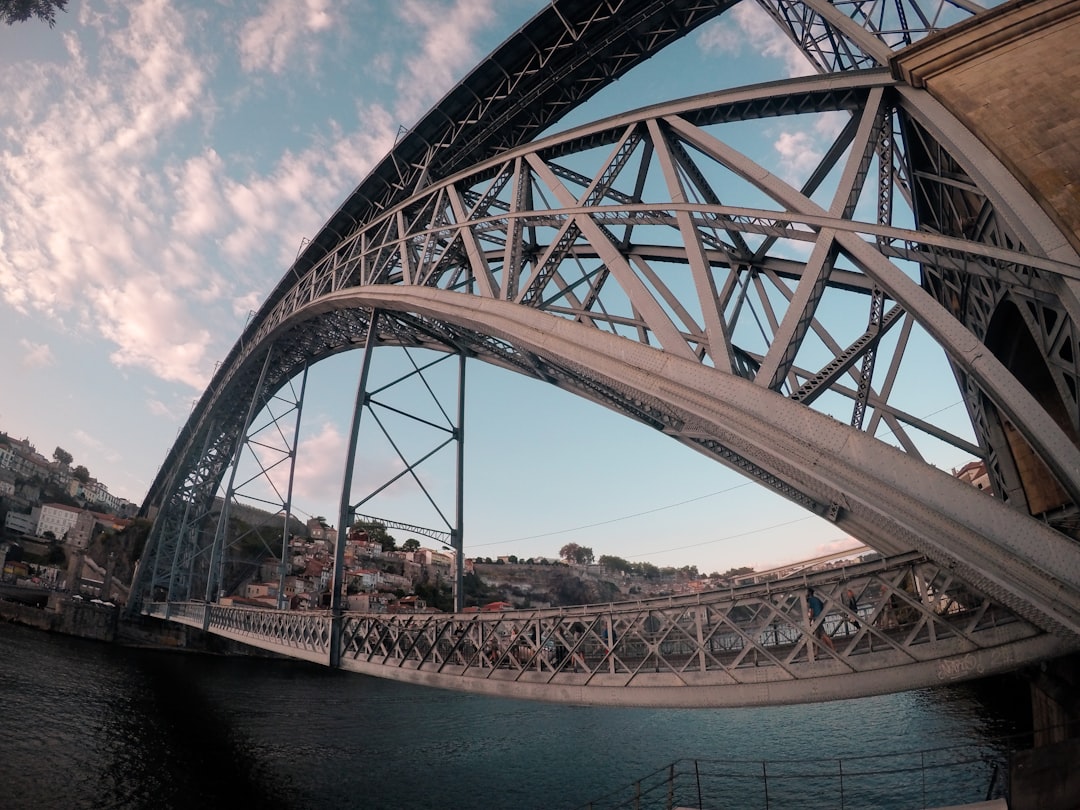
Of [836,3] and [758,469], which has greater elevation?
[836,3]

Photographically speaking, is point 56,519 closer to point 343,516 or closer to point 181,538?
point 181,538

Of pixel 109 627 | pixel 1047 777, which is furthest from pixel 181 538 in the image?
pixel 1047 777

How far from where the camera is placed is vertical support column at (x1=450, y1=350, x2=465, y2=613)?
51.2 feet

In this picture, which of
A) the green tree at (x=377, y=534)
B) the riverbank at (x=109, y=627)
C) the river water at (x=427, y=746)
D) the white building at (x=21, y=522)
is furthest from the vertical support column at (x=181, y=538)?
the white building at (x=21, y=522)

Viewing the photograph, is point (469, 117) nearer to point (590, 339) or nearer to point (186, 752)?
point (590, 339)

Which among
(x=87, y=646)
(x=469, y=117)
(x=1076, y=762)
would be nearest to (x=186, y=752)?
(x=469, y=117)

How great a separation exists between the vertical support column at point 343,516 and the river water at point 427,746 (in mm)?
4824

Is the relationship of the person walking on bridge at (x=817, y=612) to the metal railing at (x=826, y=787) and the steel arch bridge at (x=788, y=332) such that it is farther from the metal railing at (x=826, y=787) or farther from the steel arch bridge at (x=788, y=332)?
the metal railing at (x=826, y=787)

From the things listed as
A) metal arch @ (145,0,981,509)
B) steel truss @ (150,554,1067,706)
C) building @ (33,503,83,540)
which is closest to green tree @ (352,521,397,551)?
building @ (33,503,83,540)

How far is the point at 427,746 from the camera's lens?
21078mm

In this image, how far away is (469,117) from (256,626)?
17125 millimetres

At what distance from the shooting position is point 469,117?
14.9 meters

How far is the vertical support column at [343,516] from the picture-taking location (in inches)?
533

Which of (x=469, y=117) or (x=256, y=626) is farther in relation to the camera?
(x=256, y=626)
